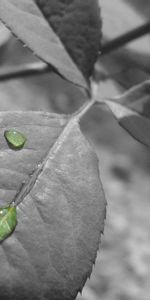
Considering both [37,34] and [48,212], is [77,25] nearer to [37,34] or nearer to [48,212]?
[37,34]

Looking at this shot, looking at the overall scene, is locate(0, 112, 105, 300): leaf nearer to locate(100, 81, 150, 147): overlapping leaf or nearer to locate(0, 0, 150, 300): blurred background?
locate(100, 81, 150, 147): overlapping leaf

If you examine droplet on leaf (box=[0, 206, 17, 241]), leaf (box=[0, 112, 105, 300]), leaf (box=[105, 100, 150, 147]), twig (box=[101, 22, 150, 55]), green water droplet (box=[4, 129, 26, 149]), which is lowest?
twig (box=[101, 22, 150, 55])

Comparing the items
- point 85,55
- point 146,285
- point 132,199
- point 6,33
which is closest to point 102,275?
point 146,285

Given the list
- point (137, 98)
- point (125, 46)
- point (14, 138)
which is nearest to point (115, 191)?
point (125, 46)

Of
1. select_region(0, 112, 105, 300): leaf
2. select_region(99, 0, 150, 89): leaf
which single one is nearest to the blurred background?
select_region(99, 0, 150, 89): leaf

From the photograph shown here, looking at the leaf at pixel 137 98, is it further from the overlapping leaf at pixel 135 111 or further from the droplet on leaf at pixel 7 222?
the droplet on leaf at pixel 7 222

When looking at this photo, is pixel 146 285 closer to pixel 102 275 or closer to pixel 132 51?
pixel 102 275
